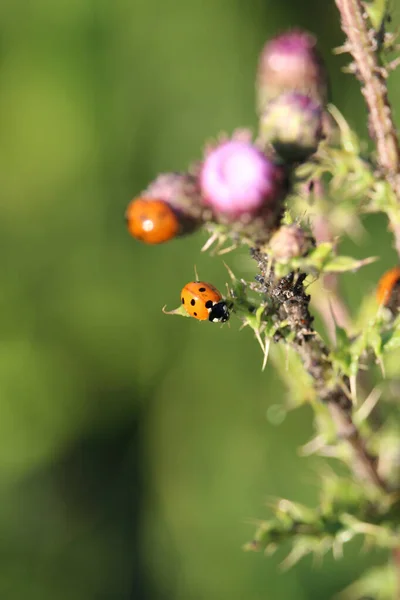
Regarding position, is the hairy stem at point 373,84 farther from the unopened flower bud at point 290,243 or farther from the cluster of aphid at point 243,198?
the unopened flower bud at point 290,243

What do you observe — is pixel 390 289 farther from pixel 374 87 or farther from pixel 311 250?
pixel 374 87

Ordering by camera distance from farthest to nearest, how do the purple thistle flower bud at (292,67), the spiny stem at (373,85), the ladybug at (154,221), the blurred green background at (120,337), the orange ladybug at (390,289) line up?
the blurred green background at (120,337) < the purple thistle flower bud at (292,67) < the orange ladybug at (390,289) < the ladybug at (154,221) < the spiny stem at (373,85)

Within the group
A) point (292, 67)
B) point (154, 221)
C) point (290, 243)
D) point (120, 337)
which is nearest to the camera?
point (290, 243)

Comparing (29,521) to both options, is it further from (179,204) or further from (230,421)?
(179,204)

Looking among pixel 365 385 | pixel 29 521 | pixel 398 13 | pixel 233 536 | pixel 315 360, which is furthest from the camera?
pixel 398 13

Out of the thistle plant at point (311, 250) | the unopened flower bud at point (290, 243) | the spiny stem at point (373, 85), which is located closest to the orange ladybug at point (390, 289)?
the thistle plant at point (311, 250)

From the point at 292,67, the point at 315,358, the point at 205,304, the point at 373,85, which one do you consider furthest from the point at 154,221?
the point at 292,67

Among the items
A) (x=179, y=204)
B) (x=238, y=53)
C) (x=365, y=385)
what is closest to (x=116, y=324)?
(x=238, y=53)

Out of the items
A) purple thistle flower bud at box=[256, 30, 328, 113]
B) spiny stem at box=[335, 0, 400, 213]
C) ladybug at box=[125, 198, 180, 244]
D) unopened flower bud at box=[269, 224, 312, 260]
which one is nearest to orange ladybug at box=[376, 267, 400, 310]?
spiny stem at box=[335, 0, 400, 213]
